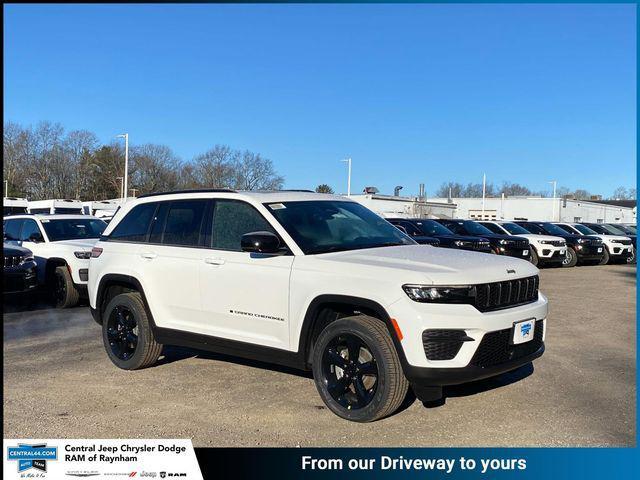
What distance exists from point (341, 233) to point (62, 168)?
5856cm

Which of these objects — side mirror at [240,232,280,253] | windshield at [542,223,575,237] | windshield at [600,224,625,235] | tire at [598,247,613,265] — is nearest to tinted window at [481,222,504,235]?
windshield at [542,223,575,237]

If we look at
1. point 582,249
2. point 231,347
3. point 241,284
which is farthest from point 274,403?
point 582,249

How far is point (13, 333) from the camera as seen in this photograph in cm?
851

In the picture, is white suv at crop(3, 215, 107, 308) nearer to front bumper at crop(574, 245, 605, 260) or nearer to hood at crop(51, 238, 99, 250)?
hood at crop(51, 238, 99, 250)

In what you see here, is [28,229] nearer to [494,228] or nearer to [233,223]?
[233,223]

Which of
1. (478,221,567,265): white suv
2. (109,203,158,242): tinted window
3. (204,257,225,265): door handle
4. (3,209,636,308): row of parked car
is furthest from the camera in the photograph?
(478,221,567,265): white suv

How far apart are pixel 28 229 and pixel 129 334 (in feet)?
21.8

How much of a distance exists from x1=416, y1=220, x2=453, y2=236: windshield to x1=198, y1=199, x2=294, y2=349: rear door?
1233cm

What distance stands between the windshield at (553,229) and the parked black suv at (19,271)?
1732 centimetres

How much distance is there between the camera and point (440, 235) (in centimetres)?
1741

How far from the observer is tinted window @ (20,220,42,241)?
11.7 meters

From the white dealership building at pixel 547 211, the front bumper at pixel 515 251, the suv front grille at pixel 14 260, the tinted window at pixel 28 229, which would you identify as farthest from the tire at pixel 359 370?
the white dealership building at pixel 547 211

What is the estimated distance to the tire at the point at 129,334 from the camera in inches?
247

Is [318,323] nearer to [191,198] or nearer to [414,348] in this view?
[414,348]
